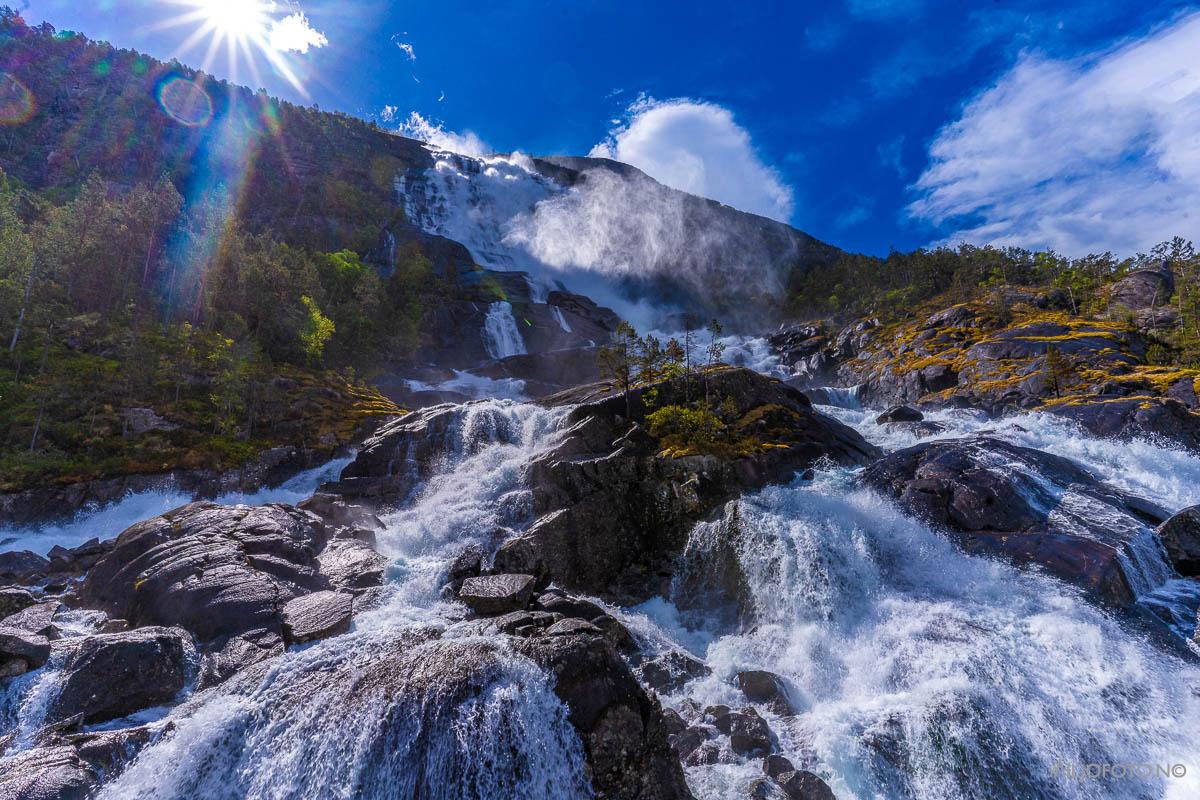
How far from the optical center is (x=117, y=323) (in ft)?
161

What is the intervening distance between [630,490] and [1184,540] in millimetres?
20470

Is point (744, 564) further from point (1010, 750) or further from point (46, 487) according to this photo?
point (46, 487)

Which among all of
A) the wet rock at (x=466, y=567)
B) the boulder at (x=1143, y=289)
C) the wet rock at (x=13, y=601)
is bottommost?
the wet rock at (x=466, y=567)

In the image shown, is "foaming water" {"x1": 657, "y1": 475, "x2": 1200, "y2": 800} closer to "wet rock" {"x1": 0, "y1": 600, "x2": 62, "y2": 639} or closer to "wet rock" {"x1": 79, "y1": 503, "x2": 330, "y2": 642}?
"wet rock" {"x1": 79, "y1": 503, "x2": 330, "y2": 642}

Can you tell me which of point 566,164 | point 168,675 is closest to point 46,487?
point 168,675

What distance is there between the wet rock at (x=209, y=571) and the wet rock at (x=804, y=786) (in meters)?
15.7

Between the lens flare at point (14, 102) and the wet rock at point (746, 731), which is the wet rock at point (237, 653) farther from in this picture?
the lens flare at point (14, 102)

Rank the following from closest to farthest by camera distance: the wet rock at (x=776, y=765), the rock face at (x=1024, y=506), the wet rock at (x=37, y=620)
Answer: the wet rock at (x=776, y=765) < the wet rock at (x=37, y=620) < the rock face at (x=1024, y=506)

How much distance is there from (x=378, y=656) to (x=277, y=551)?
458 inches

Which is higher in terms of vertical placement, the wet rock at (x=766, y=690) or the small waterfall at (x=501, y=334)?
the small waterfall at (x=501, y=334)

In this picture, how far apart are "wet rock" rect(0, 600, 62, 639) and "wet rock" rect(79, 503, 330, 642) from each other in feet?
4.71

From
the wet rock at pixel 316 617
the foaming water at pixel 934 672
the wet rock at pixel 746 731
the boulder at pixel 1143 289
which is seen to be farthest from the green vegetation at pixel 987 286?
the wet rock at pixel 316 617

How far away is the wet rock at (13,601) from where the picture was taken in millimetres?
17188

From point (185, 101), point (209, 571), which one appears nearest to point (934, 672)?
point (209, 571)
